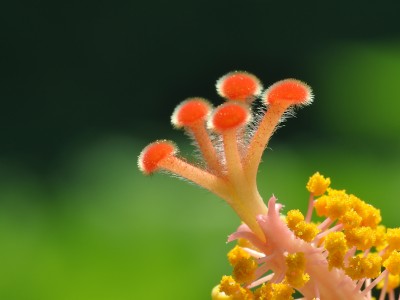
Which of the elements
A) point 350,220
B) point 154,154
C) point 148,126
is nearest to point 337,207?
point 350,220

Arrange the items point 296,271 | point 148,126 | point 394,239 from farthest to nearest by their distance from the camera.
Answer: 1. point 148,126
2. point 394,239
3. point 296,271

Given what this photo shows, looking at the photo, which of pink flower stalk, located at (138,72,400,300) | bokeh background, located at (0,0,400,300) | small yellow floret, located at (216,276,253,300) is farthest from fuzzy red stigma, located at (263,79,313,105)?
bokeh background, located at (0,0,400,300)

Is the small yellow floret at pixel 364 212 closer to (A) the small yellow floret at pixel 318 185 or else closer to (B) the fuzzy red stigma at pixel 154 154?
(A) the small yellow floret at pixel 318 185

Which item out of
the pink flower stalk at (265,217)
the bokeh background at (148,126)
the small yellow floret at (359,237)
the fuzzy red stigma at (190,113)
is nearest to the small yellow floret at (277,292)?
the pink flower stalk at (265,217)

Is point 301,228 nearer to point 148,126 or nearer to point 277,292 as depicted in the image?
point 277,292

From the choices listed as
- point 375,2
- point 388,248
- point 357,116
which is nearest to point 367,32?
point 375,2

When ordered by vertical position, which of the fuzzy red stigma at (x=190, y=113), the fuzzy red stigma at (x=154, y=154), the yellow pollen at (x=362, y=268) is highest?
the fuzzy red stigma at (x=190, y=113)

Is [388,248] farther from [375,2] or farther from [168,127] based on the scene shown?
[375,2]
